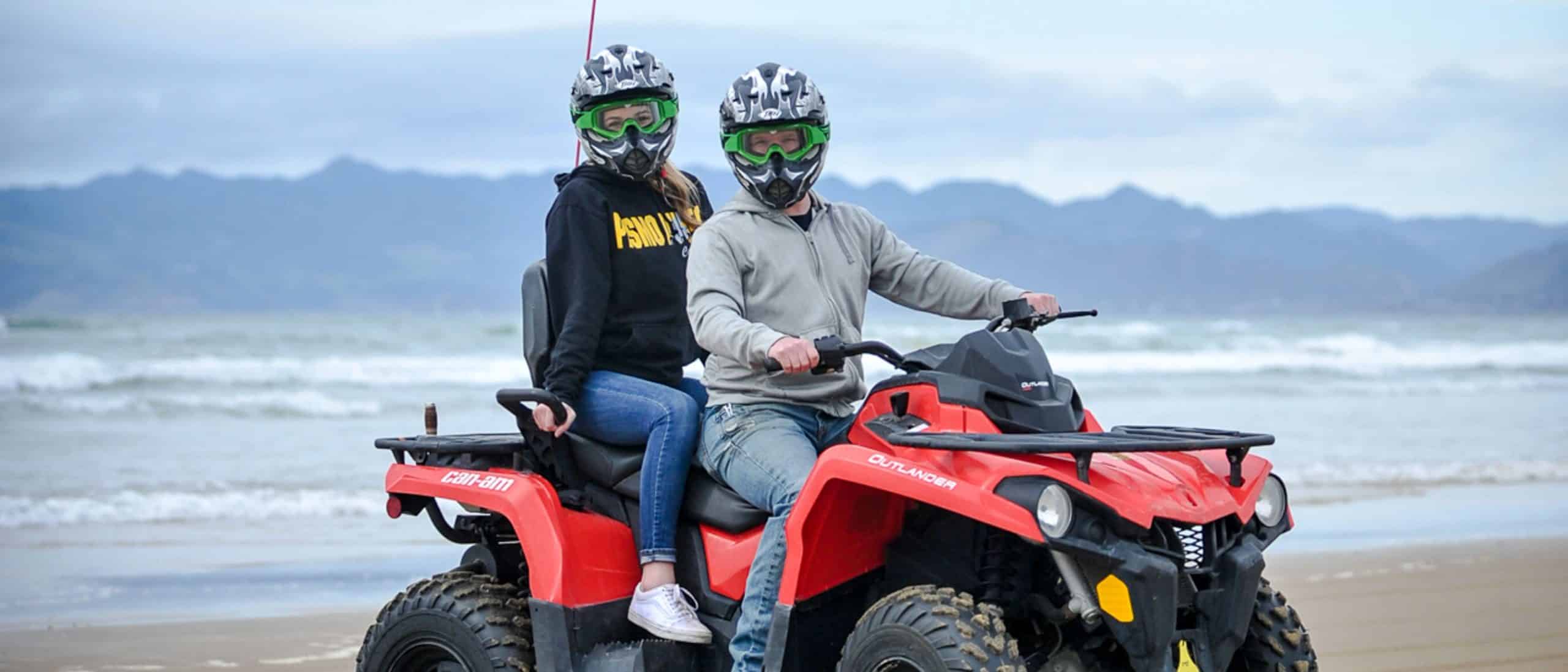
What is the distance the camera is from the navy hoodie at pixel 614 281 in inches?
177

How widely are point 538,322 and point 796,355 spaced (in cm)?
115

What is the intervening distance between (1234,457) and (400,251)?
108423mm

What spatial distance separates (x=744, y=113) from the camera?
4223 mm

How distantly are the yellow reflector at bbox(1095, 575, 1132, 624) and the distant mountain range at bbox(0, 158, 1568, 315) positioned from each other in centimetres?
6660

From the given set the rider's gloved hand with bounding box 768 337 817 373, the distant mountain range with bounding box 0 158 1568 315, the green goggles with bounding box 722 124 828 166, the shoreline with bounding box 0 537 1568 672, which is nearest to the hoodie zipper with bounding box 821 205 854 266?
the green goggles with bounding box 722 124 828 166

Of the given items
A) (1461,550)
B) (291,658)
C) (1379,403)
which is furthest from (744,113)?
(1379,403)

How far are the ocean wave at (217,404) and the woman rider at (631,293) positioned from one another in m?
14.1

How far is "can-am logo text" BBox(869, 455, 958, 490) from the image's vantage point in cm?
362

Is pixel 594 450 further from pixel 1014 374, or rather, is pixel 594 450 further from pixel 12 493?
pixel 12 493

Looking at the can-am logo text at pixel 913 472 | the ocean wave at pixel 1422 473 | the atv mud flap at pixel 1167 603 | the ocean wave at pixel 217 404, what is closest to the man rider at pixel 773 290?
the can-am logo text at pixel 913 472

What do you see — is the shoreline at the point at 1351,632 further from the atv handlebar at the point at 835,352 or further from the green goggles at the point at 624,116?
the atv handlebar at the point at 835,352

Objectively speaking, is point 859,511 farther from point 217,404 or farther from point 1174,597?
point 217,404

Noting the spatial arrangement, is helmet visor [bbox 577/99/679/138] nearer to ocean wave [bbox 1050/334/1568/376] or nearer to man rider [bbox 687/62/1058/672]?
man rider [bbox 687/62/1058/672]

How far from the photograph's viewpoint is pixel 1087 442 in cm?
345
